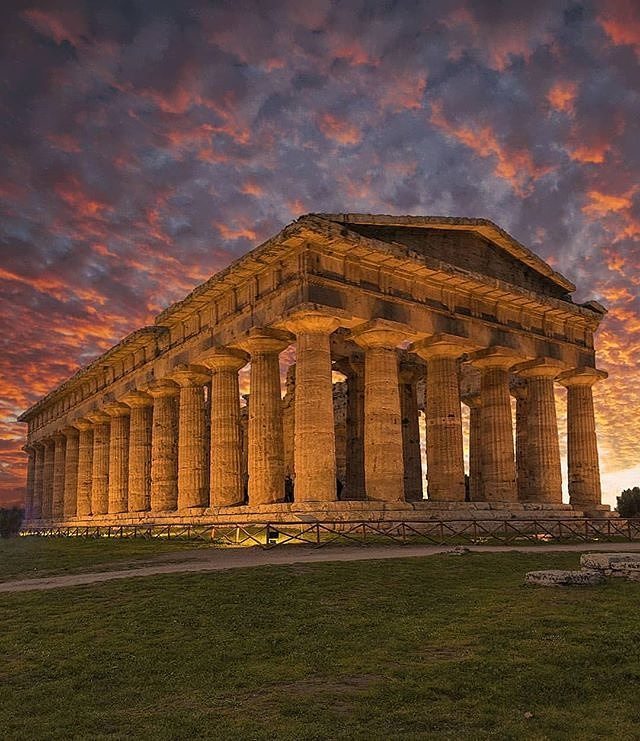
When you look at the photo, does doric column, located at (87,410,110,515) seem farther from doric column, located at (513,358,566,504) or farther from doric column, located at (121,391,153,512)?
doric column, located at (513,358,566,504)

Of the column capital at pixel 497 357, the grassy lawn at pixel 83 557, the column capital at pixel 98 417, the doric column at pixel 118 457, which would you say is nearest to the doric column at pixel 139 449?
the doric column at pixel 118 457

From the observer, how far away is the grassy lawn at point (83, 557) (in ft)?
74.0

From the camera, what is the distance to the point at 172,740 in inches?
343

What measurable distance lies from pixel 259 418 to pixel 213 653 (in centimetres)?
2106

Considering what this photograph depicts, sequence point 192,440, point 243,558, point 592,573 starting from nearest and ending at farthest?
point 592,573
point 243,558
point 192,440

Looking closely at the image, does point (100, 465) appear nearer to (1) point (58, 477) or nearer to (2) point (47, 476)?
(1) point (58, 477)

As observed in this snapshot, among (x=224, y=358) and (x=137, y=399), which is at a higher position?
(x=224, y=358)

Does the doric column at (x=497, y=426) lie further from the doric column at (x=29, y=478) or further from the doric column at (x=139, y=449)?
the doric column at (x=29, y=478)

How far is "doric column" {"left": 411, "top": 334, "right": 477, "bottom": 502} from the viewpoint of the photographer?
35.2 m

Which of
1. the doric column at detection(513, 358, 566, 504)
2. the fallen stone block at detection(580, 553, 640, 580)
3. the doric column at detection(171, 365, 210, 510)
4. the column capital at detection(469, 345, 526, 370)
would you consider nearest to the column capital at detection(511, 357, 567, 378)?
the doric column at detection(513, 358, 566, 504)

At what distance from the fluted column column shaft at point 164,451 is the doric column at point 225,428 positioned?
6.69m

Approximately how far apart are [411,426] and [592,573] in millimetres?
29515

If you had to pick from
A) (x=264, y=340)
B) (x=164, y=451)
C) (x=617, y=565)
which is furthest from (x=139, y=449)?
(x=617, y=565)

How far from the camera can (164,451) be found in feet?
140
